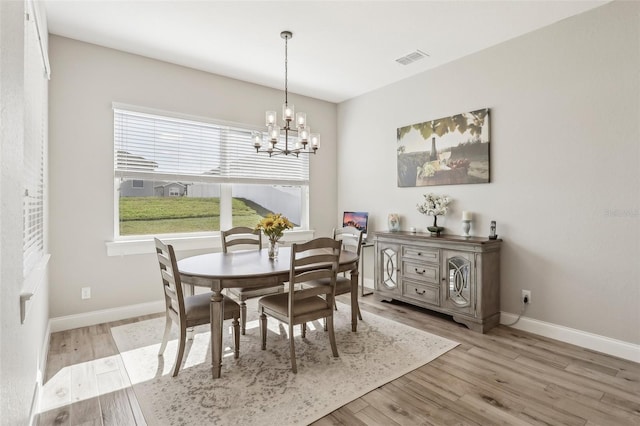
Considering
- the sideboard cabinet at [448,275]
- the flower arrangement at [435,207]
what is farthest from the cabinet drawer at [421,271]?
the flower arrangement at [435,207]

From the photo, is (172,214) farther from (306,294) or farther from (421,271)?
(421,271)

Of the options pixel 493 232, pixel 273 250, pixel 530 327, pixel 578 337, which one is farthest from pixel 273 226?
pixel 578 337

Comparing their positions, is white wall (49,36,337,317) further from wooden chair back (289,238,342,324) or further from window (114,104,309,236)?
wooden chair back (289,238,342,324)

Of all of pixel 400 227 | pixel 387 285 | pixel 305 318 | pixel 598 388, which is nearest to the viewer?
pixel 598 388

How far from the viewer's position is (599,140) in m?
2.86

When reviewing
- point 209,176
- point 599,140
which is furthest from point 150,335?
point 599,140

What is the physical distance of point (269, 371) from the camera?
249 cm

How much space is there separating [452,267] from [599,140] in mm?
1677

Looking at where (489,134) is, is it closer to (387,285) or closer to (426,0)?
(426,0)

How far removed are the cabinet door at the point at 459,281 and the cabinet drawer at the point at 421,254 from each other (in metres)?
0.10

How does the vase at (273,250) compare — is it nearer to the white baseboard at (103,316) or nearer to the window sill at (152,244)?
the window sill at (152,244)

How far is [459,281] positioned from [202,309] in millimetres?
2485

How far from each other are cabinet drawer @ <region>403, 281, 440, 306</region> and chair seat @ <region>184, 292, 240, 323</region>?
2119mm

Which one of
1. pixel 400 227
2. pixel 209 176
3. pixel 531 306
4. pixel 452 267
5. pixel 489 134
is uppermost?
pixel 489 134
